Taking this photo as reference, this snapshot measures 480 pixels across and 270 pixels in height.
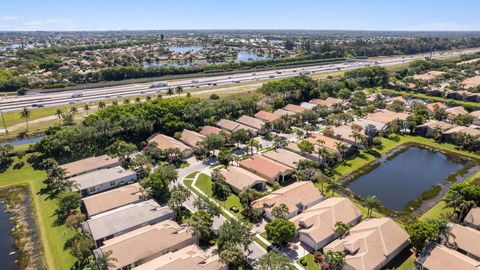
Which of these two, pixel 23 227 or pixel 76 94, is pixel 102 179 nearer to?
pixel 23 227

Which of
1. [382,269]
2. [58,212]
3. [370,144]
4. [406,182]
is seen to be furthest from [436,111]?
[58,212]

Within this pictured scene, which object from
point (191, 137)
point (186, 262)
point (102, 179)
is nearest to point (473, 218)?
point (186, 262)

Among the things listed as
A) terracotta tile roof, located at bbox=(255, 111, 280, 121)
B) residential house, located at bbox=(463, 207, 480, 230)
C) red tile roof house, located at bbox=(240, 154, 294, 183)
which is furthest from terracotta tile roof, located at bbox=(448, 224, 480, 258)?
terracotta tile roof, located at bbox=(255, 111, 280, 121)

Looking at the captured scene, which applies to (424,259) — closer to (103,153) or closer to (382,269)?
(382,269)

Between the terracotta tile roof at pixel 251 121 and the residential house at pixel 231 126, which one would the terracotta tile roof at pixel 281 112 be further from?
the residential house at pixel 231 126

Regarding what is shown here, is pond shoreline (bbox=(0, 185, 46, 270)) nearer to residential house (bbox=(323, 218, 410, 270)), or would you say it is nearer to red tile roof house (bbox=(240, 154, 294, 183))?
red tile roof house (bbox=(240, 154, 294, 183))

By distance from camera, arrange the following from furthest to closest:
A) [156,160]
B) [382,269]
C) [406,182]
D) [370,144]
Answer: [370,144], [156,160], [406,182], [382,269]
